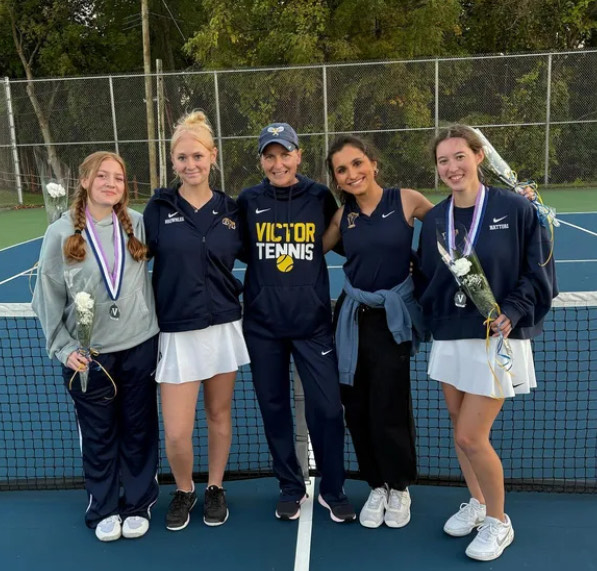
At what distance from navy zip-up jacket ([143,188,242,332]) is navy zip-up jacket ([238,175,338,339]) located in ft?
0.38

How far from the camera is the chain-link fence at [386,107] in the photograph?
50.2ft

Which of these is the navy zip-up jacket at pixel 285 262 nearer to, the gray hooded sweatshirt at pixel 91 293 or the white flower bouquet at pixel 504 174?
the gray hooded sweatshirt at pixel 91 293

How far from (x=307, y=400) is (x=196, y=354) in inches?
23.0

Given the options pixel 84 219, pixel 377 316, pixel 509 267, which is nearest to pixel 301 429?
pixel 377 316

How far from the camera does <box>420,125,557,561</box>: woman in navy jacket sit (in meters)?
2.63

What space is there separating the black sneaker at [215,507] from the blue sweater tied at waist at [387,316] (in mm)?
880

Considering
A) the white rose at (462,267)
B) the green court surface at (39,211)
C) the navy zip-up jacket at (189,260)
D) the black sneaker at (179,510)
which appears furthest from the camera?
the green court surface at (39,211)

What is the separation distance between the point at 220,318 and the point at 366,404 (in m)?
0.82

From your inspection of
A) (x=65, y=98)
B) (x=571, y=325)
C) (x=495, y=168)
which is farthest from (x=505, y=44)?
(x=495, y=168)

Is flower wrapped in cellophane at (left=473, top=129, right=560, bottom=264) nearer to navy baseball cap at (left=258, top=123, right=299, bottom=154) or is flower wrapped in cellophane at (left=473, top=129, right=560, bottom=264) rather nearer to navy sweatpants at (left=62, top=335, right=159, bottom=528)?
navy baseball cap at (left=258, top=123, right=299, bottom=154)

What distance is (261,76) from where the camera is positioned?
1534cm

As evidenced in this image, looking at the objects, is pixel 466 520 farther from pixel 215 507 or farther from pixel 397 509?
pixel 215 507

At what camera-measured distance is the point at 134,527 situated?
3107 mm

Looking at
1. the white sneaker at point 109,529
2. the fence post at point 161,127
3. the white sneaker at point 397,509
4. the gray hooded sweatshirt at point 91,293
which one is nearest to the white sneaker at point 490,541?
the white sneaker at point 397,509
